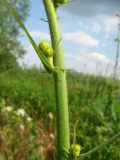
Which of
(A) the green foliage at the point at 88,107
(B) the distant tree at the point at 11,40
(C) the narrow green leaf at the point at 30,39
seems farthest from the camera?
(B) the distant tree at the point at 11,40

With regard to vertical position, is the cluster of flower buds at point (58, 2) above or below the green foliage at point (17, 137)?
above

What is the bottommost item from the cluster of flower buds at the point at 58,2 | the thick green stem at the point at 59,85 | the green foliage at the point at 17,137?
the green foliage at the point at 17,137

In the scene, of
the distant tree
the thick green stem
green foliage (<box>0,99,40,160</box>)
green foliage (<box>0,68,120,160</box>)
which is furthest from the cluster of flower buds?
the distant tree

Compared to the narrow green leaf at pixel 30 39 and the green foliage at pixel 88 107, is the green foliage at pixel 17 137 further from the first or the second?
the narrow green leaf at pixel 30 39

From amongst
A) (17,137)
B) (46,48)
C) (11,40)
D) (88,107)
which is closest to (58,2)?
(46,48)

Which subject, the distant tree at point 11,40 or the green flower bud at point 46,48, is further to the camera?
the distant tree at point 11,40

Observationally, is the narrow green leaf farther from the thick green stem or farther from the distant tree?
the distant tree

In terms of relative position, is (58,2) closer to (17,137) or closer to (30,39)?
(30,39)

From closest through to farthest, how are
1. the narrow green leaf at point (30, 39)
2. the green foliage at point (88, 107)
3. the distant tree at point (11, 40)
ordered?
the narrow green leaf at point (30, 39), the green foliage at point (88, 107), the distant tree at point (11, 40)

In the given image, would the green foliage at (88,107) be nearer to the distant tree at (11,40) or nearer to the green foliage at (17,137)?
the green foliage at (17,137)

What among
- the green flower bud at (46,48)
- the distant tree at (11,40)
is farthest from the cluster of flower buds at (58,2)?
the distant tree at (11,40)
